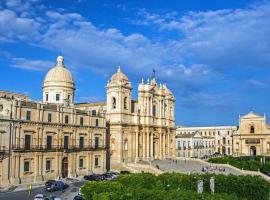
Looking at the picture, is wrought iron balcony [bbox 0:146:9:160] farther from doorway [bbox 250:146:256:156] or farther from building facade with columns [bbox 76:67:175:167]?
doorway [bbox 250:146:256:156]

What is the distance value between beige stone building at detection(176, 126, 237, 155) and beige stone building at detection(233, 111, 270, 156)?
49.4 ft

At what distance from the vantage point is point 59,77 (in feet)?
228

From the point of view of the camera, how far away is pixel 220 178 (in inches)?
1736

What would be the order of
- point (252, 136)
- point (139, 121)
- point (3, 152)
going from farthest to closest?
point (252, 136), point (139, 121), point (3, 152)

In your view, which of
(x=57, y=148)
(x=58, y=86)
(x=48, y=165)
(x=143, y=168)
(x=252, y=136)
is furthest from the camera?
(x=252, y=136)

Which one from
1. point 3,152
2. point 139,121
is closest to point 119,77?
point 139,121

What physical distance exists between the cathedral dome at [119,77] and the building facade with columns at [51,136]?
8196 millimetres

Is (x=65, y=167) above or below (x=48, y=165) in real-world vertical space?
below

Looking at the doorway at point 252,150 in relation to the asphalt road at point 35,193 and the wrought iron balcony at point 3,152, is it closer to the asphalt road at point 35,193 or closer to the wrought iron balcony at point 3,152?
the asphalt road at point 35,193

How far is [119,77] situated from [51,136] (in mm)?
22273

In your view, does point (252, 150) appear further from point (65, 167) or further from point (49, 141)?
point (49, 141)

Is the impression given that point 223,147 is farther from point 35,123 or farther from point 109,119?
point 35,123

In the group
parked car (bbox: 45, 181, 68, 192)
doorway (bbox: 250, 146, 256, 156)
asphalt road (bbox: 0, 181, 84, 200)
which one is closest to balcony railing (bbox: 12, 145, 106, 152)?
asphalt road (bbox: 0, 181, 84, 200)

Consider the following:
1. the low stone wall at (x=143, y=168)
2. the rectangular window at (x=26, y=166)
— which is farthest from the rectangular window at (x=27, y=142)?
the low stone wall at (x=143, y=168)
